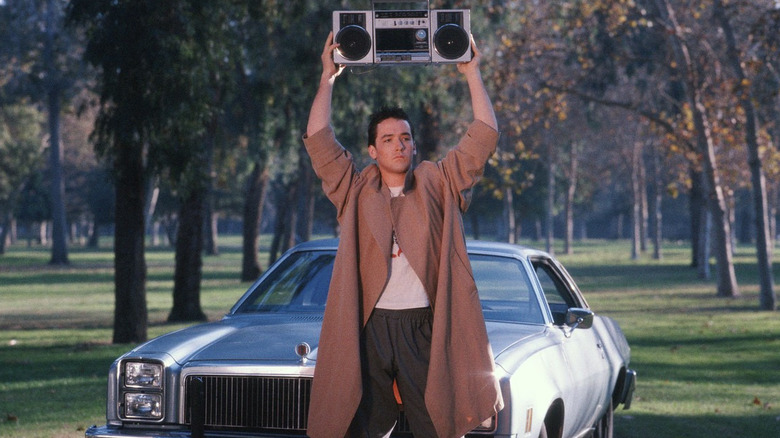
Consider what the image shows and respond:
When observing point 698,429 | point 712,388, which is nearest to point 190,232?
point 712,388

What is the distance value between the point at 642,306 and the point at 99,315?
36.7 feet

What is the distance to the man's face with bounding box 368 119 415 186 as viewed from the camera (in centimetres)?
467

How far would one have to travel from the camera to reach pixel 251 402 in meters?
5.53

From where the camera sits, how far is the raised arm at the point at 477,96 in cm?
464

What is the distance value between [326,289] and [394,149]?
2.30 m

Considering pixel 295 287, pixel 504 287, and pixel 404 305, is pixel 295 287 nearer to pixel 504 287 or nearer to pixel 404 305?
pixel 504 287

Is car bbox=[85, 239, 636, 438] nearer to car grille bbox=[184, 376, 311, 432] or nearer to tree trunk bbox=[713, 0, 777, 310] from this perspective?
car grille bbox=[184, 376, 311, 432]

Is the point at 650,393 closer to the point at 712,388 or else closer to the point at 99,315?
the point at 712,388

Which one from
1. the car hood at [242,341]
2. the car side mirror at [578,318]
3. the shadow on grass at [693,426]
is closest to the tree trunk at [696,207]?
the shadow on grass at [693,426]

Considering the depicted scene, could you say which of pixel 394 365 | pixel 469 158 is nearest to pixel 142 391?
pixel 394 365

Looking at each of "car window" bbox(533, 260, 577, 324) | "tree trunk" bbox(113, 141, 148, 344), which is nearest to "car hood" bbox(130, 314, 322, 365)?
"car window" bbox(533, 260, 577, 324)

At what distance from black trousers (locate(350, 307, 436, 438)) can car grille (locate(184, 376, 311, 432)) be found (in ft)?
2.99

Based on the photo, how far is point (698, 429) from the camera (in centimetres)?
946

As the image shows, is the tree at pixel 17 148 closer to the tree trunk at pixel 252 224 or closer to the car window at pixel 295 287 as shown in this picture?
the tree trunk at pixel 252 224
